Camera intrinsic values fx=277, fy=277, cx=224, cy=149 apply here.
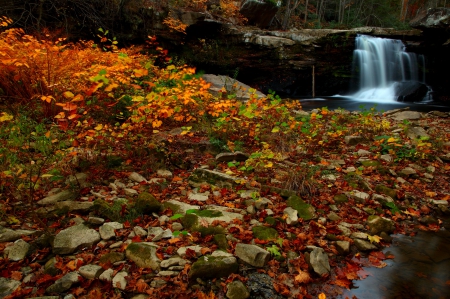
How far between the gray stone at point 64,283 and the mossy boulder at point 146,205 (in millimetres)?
976

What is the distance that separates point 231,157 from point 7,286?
3.04 meters

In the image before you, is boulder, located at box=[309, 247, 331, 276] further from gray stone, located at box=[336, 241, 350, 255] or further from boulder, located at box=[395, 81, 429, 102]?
boulder, located at box=[395, 81, 429, 102]

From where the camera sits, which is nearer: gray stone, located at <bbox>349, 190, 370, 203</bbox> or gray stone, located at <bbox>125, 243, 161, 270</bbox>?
gray stone, located at <bbox>125, 243, 161, 270</bbox>

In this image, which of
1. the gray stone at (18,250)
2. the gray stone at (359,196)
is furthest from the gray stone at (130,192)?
the gray stone at (359,196)

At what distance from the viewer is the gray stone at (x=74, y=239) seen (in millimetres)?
2260

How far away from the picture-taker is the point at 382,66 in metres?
14.3

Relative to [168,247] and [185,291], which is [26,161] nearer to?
[168,247]

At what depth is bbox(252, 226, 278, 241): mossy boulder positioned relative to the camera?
8.86ft

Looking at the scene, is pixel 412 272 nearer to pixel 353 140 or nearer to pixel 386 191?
pixel 386 191

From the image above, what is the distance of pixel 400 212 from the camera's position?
354 centimetres

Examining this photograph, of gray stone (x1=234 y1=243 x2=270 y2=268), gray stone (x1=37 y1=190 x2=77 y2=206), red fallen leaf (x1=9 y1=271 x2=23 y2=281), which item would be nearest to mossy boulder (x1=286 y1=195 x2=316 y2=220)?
gray stone (x1=234 y1=243 x2=270 y2=268)

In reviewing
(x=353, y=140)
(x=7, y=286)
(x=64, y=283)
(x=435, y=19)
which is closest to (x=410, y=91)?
(x=435, y=19)

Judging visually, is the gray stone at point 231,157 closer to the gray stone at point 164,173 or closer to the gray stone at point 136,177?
the gray stone at point 164,173

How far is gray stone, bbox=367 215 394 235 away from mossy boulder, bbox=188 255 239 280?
1.77m
